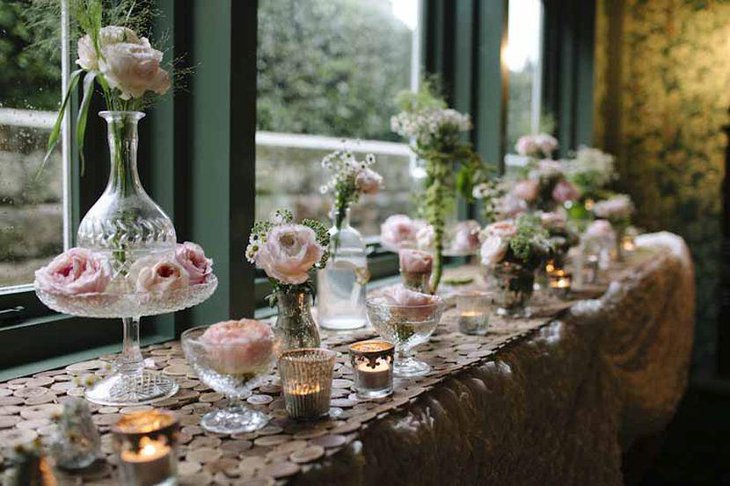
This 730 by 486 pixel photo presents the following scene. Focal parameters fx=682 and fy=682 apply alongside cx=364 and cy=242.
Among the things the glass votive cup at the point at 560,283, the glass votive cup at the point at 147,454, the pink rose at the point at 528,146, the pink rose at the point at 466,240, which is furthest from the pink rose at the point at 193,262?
the pink rose at the point at 528,146

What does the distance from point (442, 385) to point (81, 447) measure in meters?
0.62

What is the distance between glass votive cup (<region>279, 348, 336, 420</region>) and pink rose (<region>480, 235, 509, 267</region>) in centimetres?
93

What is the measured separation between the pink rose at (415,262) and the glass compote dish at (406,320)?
0.38 metres

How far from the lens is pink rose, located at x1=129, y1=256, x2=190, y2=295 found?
105 centimetres

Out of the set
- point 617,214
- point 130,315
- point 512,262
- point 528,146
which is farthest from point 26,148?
point 617,214

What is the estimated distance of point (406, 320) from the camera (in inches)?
51.1

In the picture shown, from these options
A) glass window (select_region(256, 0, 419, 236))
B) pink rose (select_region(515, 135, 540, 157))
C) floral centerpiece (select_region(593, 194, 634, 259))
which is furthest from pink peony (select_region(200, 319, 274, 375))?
floral centerpiece (select_region(593, 194, 634, 259))

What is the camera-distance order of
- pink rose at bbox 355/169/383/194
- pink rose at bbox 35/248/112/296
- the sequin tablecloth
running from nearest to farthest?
the sequin tablecloth
pink rose at bbox 35/248/112/296
pink rose at bbox 355/169/383/194

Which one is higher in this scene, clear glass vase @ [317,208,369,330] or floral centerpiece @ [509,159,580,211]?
floral centerpiece @ [509,159,580,211]

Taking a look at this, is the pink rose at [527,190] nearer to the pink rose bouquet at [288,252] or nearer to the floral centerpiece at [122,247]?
the pink rose bouquet at [288,252]

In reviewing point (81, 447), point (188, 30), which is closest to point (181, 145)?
point (188, 30)

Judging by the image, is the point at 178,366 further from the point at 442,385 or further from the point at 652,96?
the point at 652,96

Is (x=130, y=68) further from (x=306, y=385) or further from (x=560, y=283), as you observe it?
(x=560, y=283)

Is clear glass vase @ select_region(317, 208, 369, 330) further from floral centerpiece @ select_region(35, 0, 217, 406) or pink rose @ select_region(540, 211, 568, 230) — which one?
pink rose @ select_region(540, 211, 568, 230)
